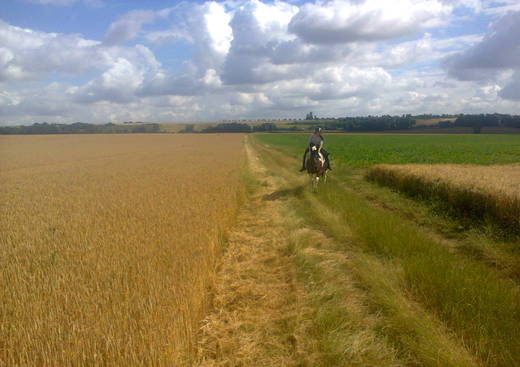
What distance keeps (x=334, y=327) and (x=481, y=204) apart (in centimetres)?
640

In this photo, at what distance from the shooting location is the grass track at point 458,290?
11.6 feet

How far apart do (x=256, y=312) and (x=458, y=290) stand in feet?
9.73

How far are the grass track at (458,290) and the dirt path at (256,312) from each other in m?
1.84

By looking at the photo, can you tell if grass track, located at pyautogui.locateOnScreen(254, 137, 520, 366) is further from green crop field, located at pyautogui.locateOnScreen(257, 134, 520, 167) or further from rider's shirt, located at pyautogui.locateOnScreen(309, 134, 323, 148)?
green crop field, located at pyautogui.locateOnScreen(257, 134, 520, 167)

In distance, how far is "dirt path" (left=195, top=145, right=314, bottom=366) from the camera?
3.57 m

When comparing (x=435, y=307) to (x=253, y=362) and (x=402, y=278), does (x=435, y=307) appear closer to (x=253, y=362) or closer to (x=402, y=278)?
(x=402, y=278)

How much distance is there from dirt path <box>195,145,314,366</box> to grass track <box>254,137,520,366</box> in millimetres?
1838

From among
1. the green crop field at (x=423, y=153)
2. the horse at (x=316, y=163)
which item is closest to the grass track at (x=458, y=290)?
the horse at (x=316, y=163)

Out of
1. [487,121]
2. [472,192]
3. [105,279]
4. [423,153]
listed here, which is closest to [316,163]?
[472,192]

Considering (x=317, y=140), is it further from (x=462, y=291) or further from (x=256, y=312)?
(x=256, y=312)

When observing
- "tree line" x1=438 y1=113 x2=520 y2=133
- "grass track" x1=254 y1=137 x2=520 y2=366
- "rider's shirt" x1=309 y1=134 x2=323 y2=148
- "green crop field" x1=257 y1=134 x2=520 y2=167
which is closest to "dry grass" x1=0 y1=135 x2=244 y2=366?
"grass track" x1=254 y1=137 x2=520 y2=366

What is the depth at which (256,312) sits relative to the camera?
14.7ft

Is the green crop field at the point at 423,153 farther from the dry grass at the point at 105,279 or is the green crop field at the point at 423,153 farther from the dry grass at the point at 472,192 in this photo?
the dry grass at the point at 105,279

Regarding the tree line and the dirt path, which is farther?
the tree line
